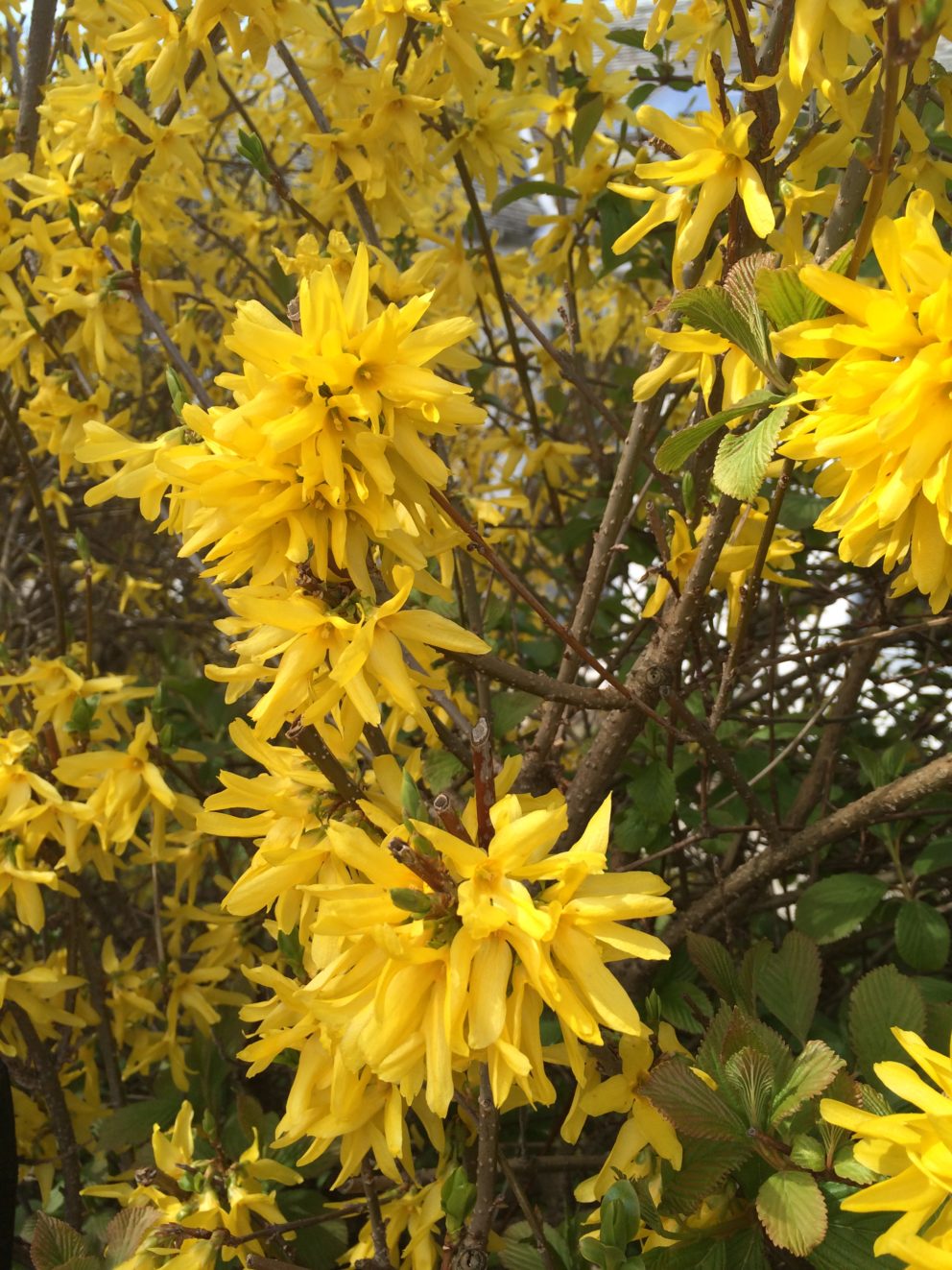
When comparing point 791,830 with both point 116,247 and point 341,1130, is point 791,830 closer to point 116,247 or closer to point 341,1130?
point 341,1130

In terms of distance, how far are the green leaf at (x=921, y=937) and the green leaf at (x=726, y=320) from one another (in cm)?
80

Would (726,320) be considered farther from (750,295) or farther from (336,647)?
(336,647)

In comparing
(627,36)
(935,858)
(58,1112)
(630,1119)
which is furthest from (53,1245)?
(627,36)

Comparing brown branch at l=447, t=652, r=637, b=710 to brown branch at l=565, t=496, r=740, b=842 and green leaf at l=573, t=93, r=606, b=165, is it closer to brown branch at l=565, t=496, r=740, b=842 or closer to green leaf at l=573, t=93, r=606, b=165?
brown branch at l=565, t=496, r=740, b=842

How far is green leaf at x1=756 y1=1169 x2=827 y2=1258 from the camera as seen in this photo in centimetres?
70

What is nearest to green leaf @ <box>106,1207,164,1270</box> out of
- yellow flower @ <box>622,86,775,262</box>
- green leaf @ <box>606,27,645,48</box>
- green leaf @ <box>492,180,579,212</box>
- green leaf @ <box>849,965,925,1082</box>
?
green leaf @ <box>849,965,925,1082</box>

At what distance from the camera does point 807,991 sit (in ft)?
3.40

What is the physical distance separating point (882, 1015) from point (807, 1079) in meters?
0.19

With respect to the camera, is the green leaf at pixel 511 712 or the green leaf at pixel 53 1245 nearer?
the green leaf at pixel 53 1245

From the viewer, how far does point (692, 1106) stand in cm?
79

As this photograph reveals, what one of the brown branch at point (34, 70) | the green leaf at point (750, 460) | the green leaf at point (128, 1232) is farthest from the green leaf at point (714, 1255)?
the brown branch at point (34, 70)

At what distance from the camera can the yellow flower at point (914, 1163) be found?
0.59m

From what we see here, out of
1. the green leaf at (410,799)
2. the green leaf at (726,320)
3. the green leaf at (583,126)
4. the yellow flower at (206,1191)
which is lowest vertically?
the yellow flower at (206,1191)

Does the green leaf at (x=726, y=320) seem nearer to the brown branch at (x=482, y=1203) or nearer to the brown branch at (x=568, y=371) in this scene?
the brown branch at (x=568, y=371)
